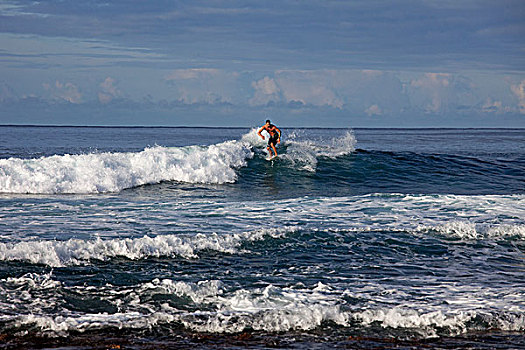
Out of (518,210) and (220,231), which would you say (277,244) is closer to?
(220,231)

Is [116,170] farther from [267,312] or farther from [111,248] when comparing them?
[267,312]

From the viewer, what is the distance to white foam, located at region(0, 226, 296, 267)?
25.4ft

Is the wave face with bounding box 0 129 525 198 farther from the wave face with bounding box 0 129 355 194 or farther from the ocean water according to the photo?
the ocean water

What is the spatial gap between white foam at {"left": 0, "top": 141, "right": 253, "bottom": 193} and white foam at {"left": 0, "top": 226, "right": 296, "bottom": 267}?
8.54 metres

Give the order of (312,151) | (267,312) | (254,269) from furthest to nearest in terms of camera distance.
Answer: (312,151), (254,269), (267,312)

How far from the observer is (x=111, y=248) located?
8289mm

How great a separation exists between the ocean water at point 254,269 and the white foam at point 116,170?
8.4 inches

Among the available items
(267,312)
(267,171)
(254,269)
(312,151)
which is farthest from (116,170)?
(267,312)

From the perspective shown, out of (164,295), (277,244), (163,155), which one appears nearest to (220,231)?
(277,244)

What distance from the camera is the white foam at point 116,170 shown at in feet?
54.9

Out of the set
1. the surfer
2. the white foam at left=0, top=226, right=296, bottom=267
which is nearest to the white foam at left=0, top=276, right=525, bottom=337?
the white foam at left=0, top=226, right=296, bottom=267

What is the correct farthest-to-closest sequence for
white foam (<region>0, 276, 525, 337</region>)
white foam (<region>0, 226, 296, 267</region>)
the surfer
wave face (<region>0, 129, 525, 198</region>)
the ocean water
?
the surfer → wave face (<region>0, 129, 525, 198</region>) → white foam (<region>0, 226, 296, 267</region>) → white foam (<region>0, 276, 525, 337</region>) → the ocean water

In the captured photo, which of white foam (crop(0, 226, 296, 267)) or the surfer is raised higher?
the surfer

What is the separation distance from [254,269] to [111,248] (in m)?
2.37
